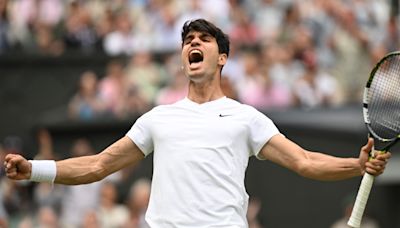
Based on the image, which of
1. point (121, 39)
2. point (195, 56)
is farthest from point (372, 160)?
point (121, 39)

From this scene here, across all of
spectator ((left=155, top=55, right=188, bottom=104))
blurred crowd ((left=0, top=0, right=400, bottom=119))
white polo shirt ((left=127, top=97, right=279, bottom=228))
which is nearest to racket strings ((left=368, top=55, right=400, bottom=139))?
white polo shirt ((left=127, top=97, right=279, bottom=228))

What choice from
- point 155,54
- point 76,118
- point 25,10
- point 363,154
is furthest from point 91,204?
point 363,154

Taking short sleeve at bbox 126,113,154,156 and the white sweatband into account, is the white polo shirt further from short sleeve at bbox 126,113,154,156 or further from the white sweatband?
the white sweatband

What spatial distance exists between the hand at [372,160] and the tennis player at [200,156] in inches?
4.3

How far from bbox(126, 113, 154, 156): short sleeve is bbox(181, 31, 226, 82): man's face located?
0.40m

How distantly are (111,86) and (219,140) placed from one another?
8829mm

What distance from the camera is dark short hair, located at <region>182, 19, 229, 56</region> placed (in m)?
8.51

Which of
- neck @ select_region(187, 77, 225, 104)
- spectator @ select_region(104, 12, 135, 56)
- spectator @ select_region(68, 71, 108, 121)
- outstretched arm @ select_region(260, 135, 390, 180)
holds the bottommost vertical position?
spectator @ select_region(68, 71, 108, 121)

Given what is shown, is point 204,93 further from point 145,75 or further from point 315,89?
point 145,75

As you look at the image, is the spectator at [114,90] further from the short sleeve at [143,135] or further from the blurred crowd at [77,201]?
the short sleeve at [143,135]

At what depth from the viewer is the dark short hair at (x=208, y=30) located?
8.51 metres

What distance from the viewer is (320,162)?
8.16 metres

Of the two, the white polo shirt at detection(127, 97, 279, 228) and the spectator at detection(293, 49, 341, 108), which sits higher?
the white polo shirt at detection(127, 97, 279, 228)

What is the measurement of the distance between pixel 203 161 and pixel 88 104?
9.01 metres
